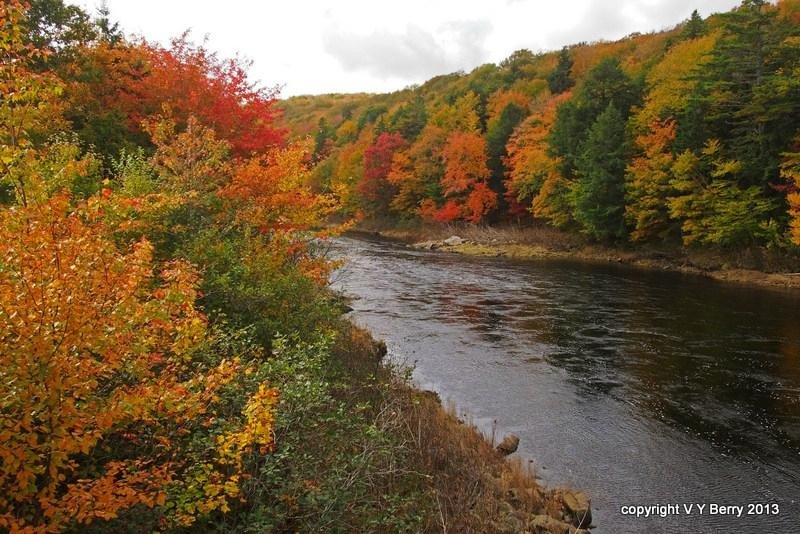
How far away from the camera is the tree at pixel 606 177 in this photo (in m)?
35.6

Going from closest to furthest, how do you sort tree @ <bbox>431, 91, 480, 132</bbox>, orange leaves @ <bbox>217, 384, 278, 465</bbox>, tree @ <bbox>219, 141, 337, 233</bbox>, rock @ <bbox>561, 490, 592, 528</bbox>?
orange leaves @ <bbox>217, 384, 278, 465</bbox>, rock @ <bbox>561, 490, 592, 528</bbox>, tree @ <bbox>219, 141, 337, 233</bbox>, tree @ <bbox>431, 91, 480, 132</bbox>

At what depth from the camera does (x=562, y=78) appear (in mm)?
54344

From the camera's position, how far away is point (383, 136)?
64.2m

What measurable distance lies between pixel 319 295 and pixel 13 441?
7.67 meters

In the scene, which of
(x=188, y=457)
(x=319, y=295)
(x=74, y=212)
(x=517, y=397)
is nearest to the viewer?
(x=188, y=457)

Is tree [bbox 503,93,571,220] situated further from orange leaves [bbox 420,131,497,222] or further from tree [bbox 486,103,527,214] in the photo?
orange leaves [bbox 420,131,497,222]

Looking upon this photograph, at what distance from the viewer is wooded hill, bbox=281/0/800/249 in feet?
91.0

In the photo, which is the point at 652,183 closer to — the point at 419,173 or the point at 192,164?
the point at 419,173

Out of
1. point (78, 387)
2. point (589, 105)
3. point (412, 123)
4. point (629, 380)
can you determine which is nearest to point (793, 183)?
point (589, 105)

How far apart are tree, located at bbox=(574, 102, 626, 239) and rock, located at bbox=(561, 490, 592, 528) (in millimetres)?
30432

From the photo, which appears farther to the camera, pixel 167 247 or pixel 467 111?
pixel 467 111

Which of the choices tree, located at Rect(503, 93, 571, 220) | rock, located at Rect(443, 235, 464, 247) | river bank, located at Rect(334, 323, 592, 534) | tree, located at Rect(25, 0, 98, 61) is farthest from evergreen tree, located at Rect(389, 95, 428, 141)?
river bank, located at Rect(334, 323, 592, 534)

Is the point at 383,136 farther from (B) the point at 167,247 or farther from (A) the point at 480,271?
(B) the point at 167,247

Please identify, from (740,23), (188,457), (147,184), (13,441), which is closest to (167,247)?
(147,184)
